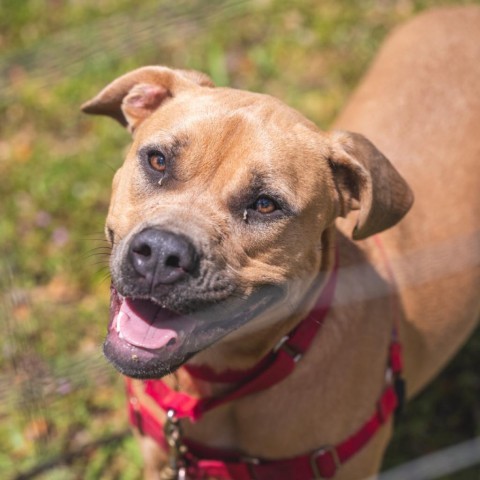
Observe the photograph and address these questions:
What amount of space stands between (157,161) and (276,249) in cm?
58

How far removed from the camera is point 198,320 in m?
2.89

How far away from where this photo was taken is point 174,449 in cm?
335

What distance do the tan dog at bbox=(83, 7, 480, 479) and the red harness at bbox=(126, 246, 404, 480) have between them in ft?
0.15

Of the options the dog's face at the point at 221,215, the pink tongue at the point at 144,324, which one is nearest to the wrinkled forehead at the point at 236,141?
the dog's face at the point at 221,215

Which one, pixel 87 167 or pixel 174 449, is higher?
pixel 174 449

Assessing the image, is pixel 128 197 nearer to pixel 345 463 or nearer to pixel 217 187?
pixel 217 187

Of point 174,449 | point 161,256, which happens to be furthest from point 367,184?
point 174,449

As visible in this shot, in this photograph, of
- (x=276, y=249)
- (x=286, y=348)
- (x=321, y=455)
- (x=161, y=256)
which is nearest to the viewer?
(x=161, y=256)

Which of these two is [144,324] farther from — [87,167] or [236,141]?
[87,167]

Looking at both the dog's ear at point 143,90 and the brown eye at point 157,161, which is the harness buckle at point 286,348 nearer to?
the brown eye at point 157,161

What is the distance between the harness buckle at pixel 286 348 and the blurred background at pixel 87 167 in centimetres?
122

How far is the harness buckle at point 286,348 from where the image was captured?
3195 millimetres

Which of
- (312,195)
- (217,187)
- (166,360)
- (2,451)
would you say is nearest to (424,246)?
(312,195)

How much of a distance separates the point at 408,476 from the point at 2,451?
2288mm
